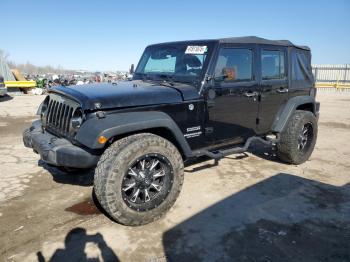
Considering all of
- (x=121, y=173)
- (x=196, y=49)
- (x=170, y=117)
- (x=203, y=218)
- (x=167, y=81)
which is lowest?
(x=203, y=218)

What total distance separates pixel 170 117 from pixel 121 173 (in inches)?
36.3

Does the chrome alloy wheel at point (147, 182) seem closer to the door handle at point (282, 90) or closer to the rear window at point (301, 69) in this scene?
the door handle at point (282, 90)

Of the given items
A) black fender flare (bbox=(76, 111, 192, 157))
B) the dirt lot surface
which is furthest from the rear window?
black fender flare (bbox=(76, 111, 192, 157))

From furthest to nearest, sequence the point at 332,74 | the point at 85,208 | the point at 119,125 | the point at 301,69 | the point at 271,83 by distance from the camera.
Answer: the point at 332,74 < the point at 301,69 < the point at 271,83 < the point at 85,208 < the point at 119,125

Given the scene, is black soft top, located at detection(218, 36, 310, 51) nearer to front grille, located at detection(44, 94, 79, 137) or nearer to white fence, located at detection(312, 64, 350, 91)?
front grille, located at detection(44, 94, 79, 137)

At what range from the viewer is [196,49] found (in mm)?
4242

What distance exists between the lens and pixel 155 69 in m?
4.76

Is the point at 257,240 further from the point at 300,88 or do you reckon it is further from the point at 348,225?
the point at 300,88

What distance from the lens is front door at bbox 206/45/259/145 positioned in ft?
13.5

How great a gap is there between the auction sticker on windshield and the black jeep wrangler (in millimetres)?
15

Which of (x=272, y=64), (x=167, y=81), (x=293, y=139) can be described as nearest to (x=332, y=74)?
(x=293, y=139)

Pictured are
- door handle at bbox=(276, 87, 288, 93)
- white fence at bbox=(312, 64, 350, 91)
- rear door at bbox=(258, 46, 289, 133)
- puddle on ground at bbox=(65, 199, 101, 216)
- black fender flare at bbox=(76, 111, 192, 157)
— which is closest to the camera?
black fender flare at bbox=(76, 111, 192, 157)

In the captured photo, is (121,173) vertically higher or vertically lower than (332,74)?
lower

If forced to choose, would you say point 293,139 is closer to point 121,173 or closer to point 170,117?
point 170,117
